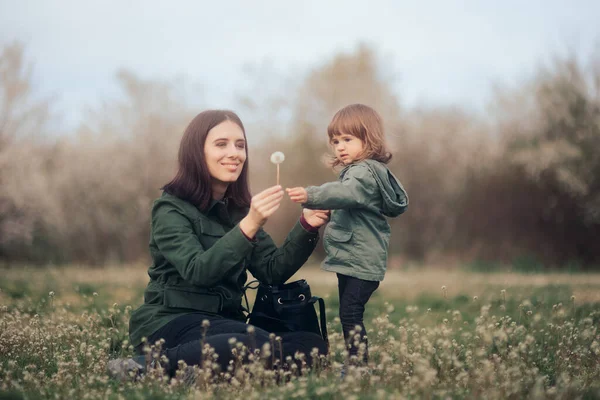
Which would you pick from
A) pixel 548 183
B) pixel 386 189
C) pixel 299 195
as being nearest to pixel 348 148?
pixel 386 189

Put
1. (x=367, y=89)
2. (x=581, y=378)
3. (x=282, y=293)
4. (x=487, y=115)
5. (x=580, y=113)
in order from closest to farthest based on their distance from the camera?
(x=581, y=378)
(x=282, y=293)
(x=580, y=113)
(x=487, y=115)
(x=367, y=89)

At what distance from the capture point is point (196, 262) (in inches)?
195

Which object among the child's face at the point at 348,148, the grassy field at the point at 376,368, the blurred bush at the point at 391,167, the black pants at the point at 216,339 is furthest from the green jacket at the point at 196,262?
the blurred bush at the point at 391,167

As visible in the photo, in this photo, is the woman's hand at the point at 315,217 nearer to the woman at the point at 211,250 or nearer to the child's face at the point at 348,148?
the woman at the point at 211,250

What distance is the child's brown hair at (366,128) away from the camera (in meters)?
6.00

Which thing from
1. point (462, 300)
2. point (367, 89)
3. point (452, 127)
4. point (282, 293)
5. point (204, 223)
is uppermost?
point (367, 89)

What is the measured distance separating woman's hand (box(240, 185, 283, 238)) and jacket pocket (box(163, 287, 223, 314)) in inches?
27.1

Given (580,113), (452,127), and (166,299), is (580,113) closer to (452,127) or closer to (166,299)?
(452,127)

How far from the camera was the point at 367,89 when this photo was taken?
2558 centimetres

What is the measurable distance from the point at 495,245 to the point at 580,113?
471 cm

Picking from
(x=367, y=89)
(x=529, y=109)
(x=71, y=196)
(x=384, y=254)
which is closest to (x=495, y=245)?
(x=529, y=109)

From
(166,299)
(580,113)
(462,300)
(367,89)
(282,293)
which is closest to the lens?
(166,299)

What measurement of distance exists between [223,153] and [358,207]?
120 cm

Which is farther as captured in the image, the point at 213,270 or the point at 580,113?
the point at 580,113
